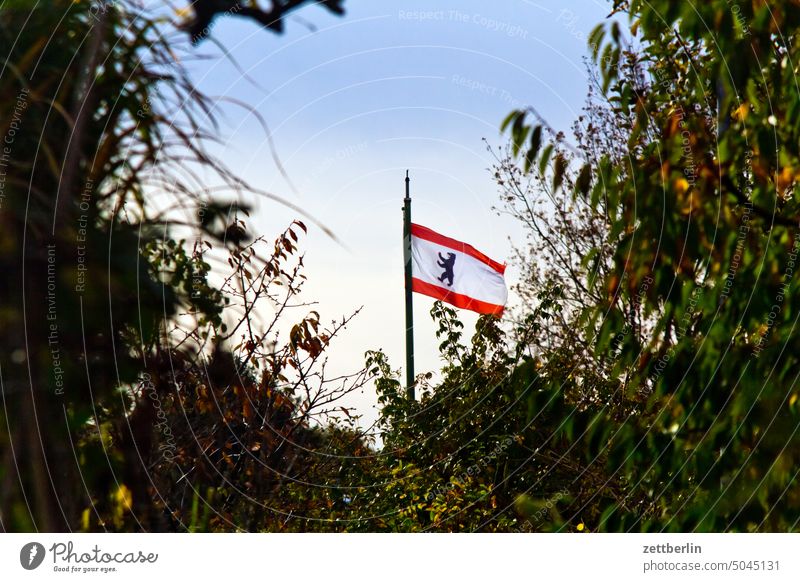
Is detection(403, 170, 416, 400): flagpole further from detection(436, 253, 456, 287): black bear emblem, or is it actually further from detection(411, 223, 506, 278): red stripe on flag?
detection(436, 253, 456, 287): black bear emblem

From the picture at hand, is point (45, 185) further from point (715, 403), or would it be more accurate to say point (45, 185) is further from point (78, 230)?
point (715, 403)

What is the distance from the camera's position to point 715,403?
1896 millimetres

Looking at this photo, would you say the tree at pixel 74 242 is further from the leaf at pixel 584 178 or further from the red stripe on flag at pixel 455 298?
the red stripe on flag at pixel 455 298

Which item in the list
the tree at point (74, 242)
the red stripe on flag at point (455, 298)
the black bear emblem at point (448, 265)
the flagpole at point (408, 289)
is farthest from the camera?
the red stripe on flag at point (455, 298)

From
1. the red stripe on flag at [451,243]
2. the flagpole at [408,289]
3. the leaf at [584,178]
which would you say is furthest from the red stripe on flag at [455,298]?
the leaf at [584,178]

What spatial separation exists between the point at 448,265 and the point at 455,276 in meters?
0.20

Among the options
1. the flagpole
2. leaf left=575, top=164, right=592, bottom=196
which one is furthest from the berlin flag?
leaf left=575, top=164, right=592, bottom=196

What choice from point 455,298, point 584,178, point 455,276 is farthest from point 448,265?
point 584,178

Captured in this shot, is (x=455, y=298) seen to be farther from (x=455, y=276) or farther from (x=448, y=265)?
(x=448, y=265)

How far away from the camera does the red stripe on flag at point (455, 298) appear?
4223mm

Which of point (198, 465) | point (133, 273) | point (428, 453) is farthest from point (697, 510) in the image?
point (428, 453)

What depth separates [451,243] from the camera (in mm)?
3660

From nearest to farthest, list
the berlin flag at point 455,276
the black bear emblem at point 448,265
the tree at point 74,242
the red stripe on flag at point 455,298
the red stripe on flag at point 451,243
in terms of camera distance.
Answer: the tree at point 74,242 → the red stripe on flag at point 451,243 → the berlin flag at point 455,276 → the black bear emblem at point 448,265 → the red stripe on flag at point 455,298
